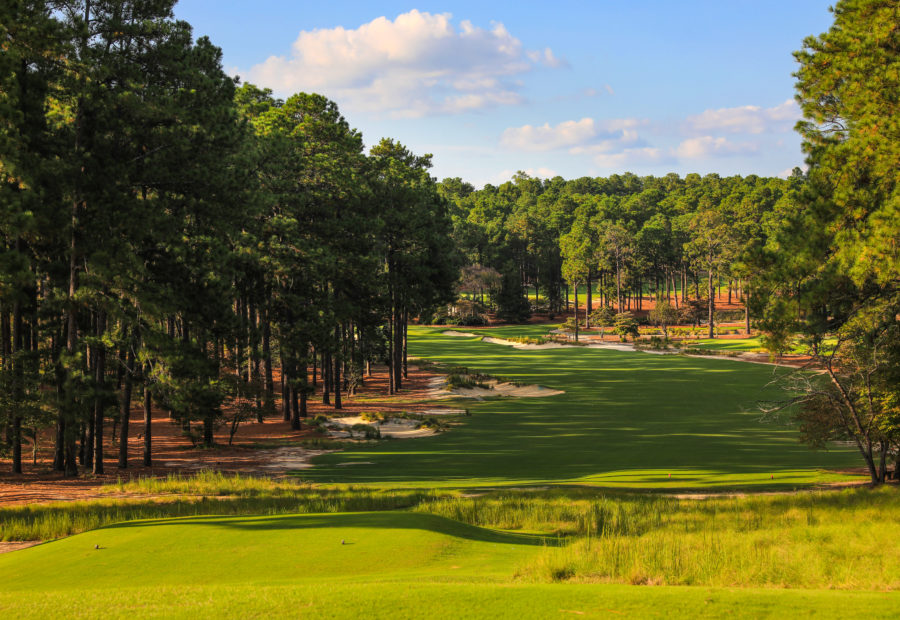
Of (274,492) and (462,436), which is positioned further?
(462,436)

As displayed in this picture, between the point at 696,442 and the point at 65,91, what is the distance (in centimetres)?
2550

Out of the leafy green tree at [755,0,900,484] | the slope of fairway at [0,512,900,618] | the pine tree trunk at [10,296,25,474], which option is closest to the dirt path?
the pine tree trunk at [10,296,25,474]

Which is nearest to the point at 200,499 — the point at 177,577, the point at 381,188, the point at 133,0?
the point at 177,577

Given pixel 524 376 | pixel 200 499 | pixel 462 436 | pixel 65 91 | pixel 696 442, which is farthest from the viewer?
pixel 524 376

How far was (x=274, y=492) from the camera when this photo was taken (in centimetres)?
1684

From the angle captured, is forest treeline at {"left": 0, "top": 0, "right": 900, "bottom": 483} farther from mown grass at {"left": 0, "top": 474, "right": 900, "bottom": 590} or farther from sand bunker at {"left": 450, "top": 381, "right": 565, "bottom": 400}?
sand bunker at {"left": 450, "top": 381, "right": 565, "bottom": 400}

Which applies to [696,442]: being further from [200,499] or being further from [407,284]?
[407,284]

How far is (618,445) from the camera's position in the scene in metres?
26.9

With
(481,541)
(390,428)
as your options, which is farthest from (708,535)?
(390,428)

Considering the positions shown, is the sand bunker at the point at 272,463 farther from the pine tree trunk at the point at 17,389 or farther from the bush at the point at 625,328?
the bush at the point at 625,328

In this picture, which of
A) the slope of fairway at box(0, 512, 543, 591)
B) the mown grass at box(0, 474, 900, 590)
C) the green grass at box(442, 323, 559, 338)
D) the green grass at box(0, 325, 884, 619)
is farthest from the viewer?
the green grass at box(442, 323, 559, 338)

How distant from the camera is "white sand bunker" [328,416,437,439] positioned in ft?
101

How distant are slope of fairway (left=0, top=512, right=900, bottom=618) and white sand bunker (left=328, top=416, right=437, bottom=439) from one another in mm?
18815

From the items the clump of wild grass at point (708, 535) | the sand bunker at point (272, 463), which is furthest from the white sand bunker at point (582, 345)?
the clump of wild grass at point (708, 535)
